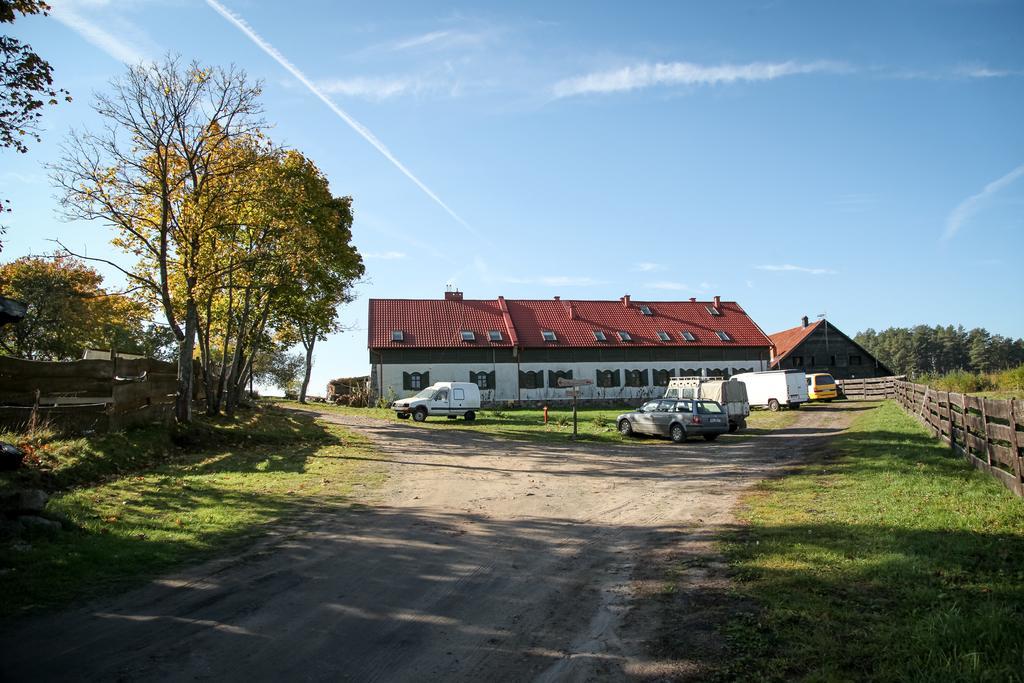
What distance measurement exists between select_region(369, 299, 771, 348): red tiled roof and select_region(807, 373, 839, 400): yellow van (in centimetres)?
1097

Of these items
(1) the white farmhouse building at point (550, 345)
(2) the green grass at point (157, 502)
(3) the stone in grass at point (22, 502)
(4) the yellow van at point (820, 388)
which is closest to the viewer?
(2) the green grass at point (157, 502)

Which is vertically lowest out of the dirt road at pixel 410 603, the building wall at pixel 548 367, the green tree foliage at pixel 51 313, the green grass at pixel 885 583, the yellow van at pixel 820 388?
the dirt road at pixel 410 603

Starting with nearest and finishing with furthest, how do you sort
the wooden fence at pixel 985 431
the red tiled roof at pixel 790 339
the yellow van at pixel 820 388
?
the wooden fence at pixel 985 431
the yellow van at pixel 820 388
the red tiled roof at pixel 790 339

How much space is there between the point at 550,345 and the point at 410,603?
42.4 m

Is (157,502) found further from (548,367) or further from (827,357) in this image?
(827,357)

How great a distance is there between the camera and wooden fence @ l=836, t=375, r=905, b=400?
40625 millimetres

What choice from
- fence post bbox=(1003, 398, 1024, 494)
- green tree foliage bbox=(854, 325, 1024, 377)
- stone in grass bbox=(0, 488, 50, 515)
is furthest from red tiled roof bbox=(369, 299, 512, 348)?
green tree foliage bbox=(854, 325, 1024, 377)

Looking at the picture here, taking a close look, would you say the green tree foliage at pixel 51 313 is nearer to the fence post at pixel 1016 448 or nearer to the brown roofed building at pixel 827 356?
the fence post at pixel 1016 448

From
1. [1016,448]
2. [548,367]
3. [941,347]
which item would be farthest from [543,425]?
[941,347]

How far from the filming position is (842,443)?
17.0 m

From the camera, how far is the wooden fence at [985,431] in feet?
25.1

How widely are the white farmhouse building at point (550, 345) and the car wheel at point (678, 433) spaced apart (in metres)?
24.9

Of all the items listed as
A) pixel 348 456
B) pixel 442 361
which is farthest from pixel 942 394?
pixel 442 361

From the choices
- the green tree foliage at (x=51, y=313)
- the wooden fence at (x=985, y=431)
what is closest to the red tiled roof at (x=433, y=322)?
the green tree foliage at (x=51, y=313)
